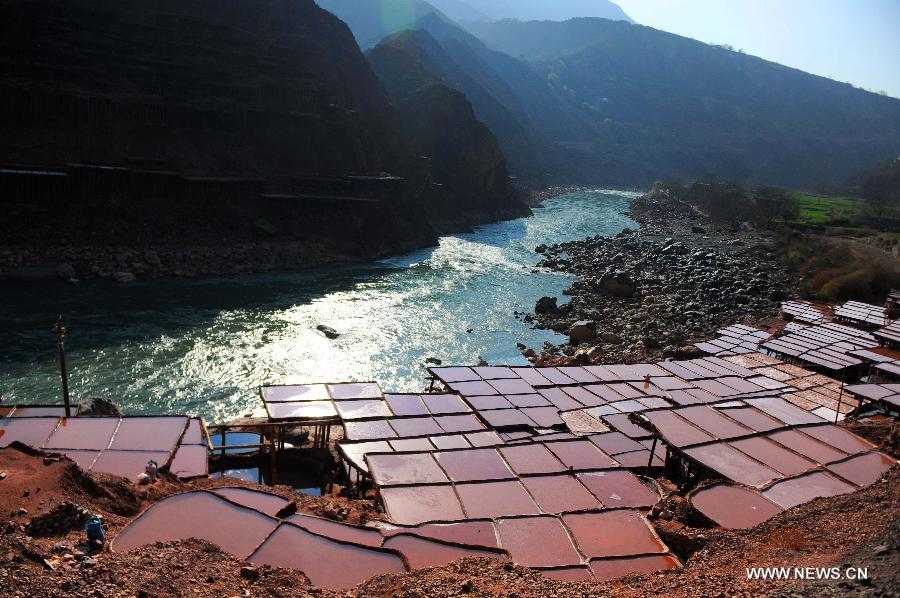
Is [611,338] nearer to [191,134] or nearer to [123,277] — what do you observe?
[123,277]

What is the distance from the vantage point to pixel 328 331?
22906 mm

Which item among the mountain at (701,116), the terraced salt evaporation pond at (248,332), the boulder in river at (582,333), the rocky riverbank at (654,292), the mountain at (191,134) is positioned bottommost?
the terraced salt evaporation pond at (248,332)

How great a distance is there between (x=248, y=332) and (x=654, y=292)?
69.5 ft

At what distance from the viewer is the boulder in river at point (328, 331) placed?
22.7 m

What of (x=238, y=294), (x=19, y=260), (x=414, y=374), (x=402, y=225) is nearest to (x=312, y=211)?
(x=402, y=225)

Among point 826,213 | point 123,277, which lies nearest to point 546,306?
point 123,277

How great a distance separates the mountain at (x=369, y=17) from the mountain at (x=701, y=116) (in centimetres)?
3991

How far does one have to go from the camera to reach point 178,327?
72.3 ft

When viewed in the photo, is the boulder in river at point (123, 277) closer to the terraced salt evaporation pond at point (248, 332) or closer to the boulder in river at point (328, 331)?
the terraced salt evaporation pond at point (248, 332)

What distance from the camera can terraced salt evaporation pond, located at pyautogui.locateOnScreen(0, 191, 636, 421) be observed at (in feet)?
56.2

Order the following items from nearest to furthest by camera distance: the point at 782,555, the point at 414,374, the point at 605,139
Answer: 1. the point at 782,555
2. the point at 414,374
3. the point at 605,139

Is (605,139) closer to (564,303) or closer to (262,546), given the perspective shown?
(564,303)

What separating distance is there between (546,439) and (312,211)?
29942mm

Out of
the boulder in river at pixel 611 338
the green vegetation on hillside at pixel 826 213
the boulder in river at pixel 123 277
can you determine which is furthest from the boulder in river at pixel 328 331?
the green vegetation on hillside at pixel 826 213
